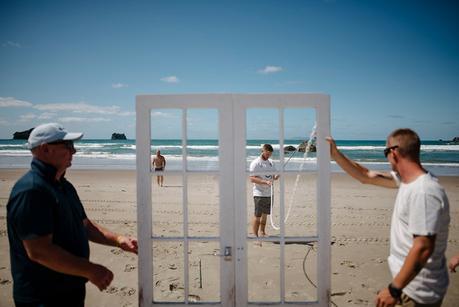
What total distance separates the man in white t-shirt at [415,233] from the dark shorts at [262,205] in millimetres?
3148

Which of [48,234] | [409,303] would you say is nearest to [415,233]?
[409,303]

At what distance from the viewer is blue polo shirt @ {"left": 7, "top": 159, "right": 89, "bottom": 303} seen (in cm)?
176

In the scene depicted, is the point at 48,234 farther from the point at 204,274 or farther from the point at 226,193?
the point at 204,274

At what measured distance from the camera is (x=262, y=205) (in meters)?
5.23

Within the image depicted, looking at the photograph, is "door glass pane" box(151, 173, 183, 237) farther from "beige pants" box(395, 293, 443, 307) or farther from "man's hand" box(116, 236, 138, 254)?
"beige pants" box(395, 293, 443, 307)

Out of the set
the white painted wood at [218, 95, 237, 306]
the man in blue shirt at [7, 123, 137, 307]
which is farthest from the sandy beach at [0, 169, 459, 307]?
the man in blue shirt at [7, 123, 137, 307]

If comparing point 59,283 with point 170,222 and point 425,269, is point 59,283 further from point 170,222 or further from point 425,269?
point 170,222

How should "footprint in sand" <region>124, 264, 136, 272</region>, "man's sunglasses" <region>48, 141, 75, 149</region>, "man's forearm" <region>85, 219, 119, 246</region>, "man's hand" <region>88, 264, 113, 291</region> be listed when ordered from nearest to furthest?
1. "man's hand" <region>88, 264, 113, 291</region>
2. "man's sunglasses" <region>48, 141, 75, 149</region>
3. "man's forearm" <region>85, 219, 119, 246</region>
4. "footprint in sand" <region>124, 264, 136, 272</region>

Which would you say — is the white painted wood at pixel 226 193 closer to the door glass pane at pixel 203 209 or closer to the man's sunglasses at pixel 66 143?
the man's sunglasses at pixel 66 143

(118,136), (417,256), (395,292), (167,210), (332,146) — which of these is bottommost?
(167,210)

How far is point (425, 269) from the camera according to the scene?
193 centimetres

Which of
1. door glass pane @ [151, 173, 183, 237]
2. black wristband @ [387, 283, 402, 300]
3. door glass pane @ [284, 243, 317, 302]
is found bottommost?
door glass pane @ [284, 243, 317, 302]

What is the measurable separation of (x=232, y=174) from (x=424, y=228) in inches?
55.6

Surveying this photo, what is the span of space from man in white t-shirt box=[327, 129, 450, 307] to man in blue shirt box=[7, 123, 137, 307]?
1838 mm
